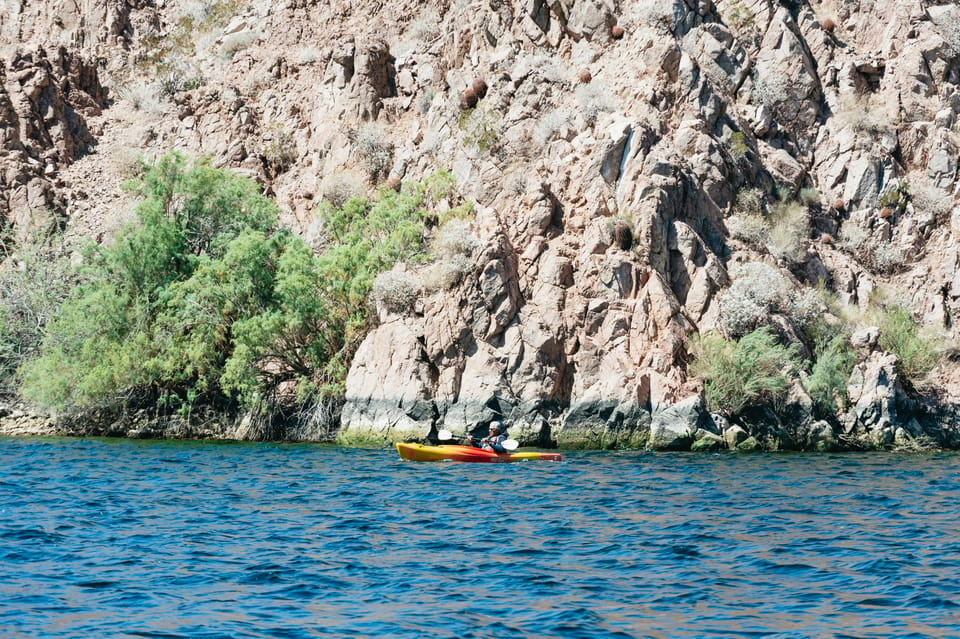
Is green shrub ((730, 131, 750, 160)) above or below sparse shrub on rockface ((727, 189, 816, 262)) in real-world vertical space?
above

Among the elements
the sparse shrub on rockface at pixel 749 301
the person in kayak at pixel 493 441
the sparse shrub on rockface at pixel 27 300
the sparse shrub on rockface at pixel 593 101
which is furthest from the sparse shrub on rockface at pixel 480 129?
the sparse shrub on rockface at pixel 27 300

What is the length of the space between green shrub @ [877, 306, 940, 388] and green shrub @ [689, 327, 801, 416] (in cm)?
571

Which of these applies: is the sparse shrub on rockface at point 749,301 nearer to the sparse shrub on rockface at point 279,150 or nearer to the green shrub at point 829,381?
the green shrub at point 829,381

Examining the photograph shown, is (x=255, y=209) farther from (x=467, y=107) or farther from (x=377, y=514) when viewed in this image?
(x=377, y=514)

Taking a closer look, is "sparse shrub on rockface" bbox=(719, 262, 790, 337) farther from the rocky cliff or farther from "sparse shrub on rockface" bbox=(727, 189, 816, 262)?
"sparse shrub on rockface" bbox=(727, 189, 816, 262)

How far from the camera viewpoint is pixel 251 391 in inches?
1496

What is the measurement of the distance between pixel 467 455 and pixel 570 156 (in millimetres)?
15976

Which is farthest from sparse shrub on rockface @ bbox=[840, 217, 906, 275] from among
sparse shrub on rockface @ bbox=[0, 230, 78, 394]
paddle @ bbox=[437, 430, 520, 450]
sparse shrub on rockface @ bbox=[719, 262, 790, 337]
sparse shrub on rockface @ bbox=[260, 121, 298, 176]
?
sparse shrub on rockface @ bbox=[0, 230, 78, 394]

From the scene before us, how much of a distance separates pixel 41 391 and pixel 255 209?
1166cm

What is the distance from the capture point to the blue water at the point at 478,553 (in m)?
11.7

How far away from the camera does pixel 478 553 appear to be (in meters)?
15.8

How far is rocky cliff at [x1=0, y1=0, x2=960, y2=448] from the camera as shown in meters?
35.7

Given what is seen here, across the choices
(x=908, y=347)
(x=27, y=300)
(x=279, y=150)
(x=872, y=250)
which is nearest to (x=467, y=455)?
(x=908, y=347)

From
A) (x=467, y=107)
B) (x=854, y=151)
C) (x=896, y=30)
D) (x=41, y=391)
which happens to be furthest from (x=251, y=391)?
(x=896, y=30)
